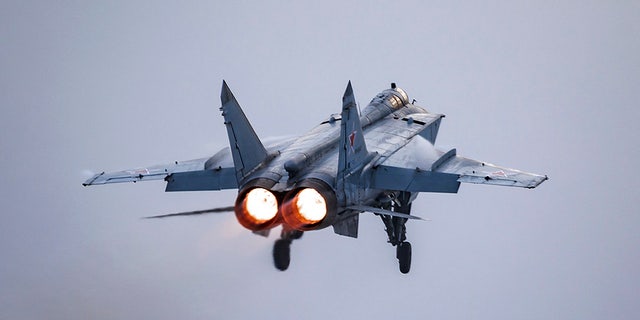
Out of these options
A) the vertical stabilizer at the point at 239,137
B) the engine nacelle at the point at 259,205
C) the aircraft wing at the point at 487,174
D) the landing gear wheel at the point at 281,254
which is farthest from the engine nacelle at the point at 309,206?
the aircraft wing at the point at 487,174

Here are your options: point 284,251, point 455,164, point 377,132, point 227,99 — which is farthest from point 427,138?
point 227,99

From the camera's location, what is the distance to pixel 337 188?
1208 inches

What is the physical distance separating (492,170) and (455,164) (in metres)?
1.17

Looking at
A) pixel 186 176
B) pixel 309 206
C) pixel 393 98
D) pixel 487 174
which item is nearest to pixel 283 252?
pixel 186 176

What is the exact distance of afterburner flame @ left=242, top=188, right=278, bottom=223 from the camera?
30.1 metres

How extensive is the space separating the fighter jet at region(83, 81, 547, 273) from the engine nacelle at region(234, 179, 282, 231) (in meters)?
0.03

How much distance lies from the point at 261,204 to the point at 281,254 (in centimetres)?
436

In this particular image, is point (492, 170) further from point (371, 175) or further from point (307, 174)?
point (307, 174)

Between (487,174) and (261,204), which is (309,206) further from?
(487,174)

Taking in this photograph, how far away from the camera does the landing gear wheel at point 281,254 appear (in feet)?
112

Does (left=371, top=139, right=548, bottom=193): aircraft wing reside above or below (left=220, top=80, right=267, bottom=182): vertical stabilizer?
below

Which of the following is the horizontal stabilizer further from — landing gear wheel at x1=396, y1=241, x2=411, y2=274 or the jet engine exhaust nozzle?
the jet engine exhaust nozzle

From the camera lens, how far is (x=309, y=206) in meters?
30.3

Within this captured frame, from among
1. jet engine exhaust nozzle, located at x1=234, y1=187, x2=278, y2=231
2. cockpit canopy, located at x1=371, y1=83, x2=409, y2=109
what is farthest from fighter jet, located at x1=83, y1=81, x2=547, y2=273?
cockpit canopy, located at x1=371, y1=83, x2=409, y2=109
